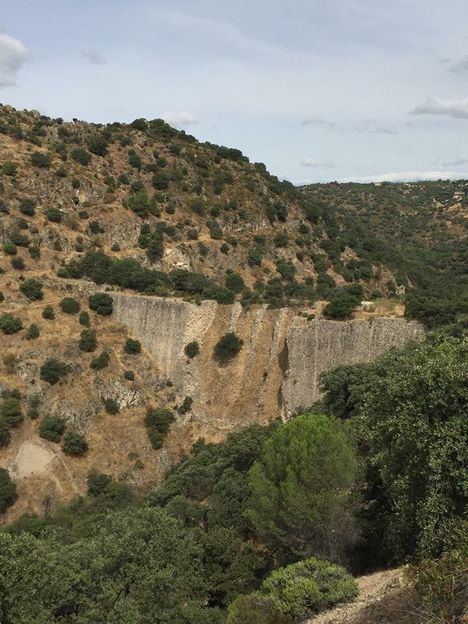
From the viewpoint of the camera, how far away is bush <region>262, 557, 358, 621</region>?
44.1ft

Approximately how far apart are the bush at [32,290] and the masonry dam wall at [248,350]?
5886 mm

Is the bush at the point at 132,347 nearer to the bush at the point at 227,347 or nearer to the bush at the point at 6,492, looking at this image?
the bush at the point at 227,347

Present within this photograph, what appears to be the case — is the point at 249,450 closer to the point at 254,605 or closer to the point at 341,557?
the point at 341,557

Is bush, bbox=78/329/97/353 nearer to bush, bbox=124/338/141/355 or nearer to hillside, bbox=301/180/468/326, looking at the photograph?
bush, bbox=124/338/141/355

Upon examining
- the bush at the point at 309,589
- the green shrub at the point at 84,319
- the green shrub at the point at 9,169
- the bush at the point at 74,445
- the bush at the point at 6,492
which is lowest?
the bush at the point at 6,492

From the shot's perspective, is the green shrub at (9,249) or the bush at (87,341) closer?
the bush at (87,341)

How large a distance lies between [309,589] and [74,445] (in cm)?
2615

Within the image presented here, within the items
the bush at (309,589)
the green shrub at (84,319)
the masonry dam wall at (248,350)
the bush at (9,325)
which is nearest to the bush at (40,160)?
the masonry dam wall at (248,350)

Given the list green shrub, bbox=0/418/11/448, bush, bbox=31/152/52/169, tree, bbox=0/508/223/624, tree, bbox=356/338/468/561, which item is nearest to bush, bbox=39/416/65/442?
green shrub, bbox=0/418/11/448

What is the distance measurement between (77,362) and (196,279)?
480 inches

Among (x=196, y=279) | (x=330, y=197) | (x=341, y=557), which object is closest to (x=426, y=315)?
(x=341, y=557)

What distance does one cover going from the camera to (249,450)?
89.4 feet

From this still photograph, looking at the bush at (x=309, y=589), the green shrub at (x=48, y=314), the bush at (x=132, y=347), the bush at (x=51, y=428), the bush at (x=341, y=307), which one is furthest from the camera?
the green shrub at (x=48, y=314)

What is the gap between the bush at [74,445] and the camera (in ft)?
121
